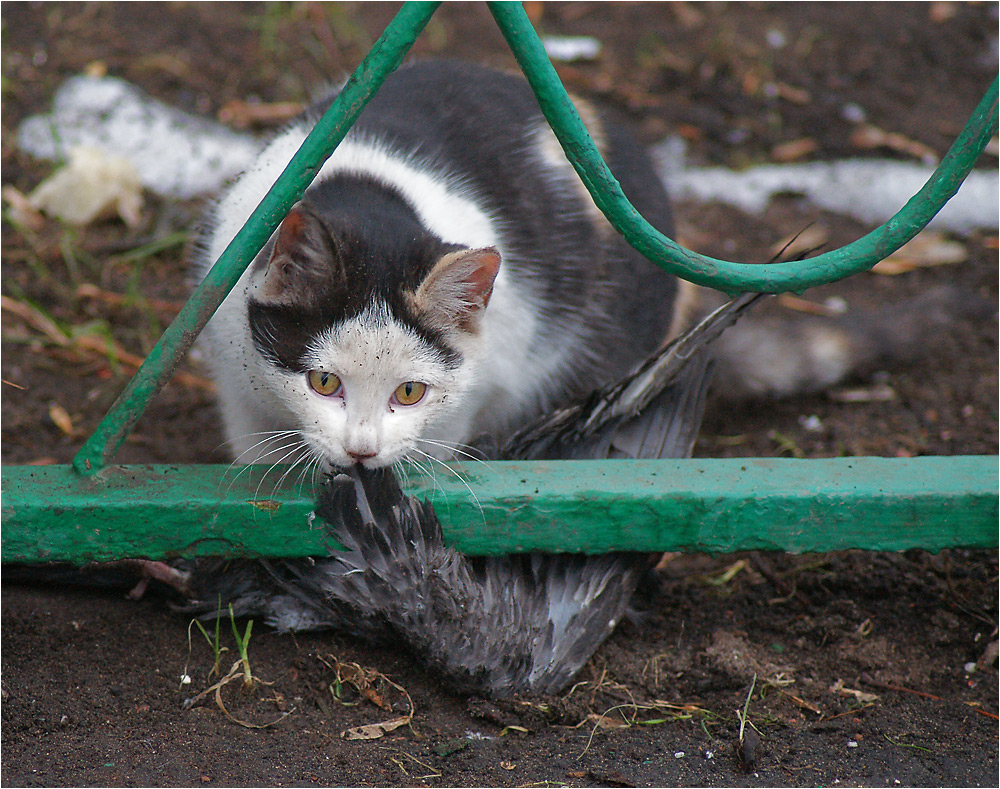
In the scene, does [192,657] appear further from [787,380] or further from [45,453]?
[787,380]

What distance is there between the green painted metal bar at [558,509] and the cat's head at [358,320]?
14cm

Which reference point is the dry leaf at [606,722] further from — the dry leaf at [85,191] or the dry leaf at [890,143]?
the dry leaf at [890,143]

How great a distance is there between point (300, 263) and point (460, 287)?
0.28 metres

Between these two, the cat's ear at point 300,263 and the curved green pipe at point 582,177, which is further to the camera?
the cat's ear at point 300,263

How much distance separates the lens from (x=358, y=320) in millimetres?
1549

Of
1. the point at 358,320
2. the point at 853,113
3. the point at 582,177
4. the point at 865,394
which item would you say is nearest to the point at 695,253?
the point at 582,177

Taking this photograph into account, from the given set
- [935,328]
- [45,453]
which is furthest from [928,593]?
[45,453]

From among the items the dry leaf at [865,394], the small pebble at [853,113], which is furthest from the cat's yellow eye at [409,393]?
the small pebble at [853,113]

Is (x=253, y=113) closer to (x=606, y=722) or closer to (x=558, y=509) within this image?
(x=558, y=509)

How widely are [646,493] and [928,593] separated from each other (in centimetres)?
68

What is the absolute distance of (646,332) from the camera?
2420mm

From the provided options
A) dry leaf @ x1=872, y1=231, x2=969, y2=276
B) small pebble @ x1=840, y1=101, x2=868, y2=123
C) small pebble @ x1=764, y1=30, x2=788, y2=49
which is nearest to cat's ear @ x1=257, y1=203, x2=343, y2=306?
dry leaf @ x1=872, y1=231, x2=969, y2=276

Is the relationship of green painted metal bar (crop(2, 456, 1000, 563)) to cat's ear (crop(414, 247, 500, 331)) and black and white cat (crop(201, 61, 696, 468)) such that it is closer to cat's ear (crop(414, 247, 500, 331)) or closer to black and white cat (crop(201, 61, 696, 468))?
black and white cat (crop(201, 61, 696, 468))

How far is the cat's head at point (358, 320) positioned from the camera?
1.53m
